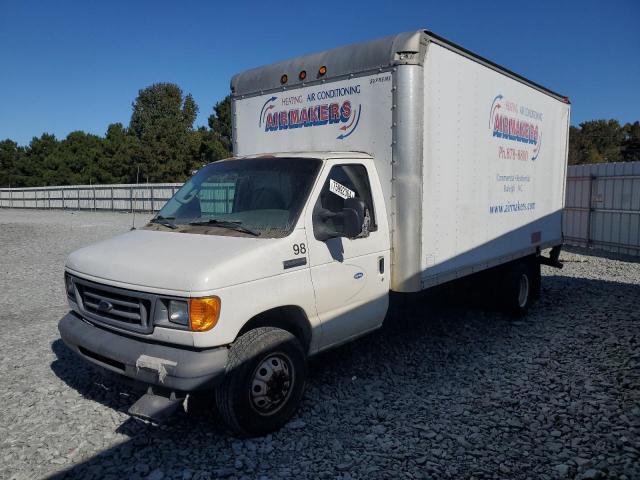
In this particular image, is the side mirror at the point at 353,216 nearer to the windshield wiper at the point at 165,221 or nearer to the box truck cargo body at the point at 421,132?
the box truck cargo body at the point at 421,132

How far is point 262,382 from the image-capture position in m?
3.74

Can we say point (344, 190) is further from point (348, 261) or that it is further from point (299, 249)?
point (299, 249)

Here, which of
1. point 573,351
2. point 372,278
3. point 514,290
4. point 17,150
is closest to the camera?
point 372,278

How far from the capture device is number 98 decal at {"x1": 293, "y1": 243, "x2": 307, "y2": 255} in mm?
3928

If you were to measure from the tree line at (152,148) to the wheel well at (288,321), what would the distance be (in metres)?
42.0

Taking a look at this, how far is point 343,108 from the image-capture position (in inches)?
199

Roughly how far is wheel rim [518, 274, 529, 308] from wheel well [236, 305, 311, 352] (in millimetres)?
4225

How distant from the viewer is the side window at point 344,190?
14.0ft

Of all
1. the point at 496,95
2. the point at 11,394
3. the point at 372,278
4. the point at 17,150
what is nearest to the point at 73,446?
the point at 11,394

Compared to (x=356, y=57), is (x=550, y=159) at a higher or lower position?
lower

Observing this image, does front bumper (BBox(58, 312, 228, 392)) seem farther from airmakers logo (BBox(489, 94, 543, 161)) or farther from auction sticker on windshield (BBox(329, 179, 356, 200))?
airmakers logo (BBox(489, 94, 543, 161))

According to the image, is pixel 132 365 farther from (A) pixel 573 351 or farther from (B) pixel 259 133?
(A) pixel 573 351

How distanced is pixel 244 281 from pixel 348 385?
1.89m

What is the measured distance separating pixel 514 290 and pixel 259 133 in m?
4.14
